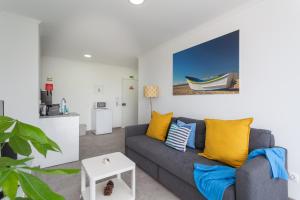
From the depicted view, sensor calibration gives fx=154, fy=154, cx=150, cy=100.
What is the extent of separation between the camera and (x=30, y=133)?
1.12 ft

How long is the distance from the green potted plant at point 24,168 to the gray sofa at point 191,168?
53.4 inches

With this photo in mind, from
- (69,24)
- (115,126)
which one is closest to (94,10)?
(69,24)

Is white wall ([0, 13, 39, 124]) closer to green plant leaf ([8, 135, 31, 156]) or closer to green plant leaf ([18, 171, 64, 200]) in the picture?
green plant leaf ([8, 135, 31, 156])

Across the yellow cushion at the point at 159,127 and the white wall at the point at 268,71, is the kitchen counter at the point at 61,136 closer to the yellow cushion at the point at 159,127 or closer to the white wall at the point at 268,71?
the yellow cushion at the point at 159,127

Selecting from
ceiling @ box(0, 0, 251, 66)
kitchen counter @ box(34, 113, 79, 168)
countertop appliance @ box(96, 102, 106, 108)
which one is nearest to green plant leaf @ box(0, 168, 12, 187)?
ceiling @ box(0, 0, 251, 66)

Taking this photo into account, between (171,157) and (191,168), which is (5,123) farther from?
(171,157)

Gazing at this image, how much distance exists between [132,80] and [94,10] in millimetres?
3743

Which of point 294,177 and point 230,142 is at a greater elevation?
point 230,142

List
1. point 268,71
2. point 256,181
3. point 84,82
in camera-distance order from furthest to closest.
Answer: point 84,82
point 268,71
point 256,181

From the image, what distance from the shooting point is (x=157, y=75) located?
143 inches

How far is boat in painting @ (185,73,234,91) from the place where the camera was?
7.28ft

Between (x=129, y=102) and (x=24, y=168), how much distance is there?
5449 mm

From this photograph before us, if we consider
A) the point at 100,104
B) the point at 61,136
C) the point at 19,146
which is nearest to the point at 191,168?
the point at 19,146

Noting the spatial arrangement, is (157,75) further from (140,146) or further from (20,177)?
(20,177)
